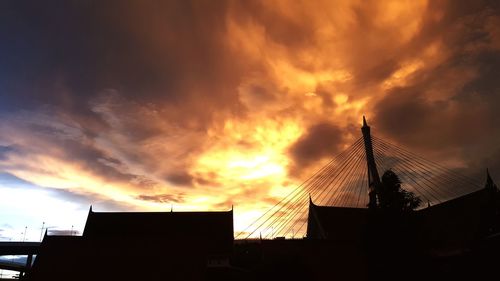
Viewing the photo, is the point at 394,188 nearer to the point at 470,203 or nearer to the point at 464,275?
the point at 464,275

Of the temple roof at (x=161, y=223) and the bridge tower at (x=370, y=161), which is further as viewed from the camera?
the temple roof at (x=161, y=223)

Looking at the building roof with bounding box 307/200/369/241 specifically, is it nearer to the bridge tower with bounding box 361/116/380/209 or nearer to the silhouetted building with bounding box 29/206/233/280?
the bridge tower with bounding box 361/116/380/209

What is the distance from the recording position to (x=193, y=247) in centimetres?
3791

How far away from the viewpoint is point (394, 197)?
28.7 metres

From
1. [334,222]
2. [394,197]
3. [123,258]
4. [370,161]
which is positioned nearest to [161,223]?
[123,258]

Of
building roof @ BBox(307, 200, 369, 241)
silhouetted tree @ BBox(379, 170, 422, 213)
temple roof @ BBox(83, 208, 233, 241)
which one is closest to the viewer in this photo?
silhouetted tree @ BBox(379, 170, 422, 213)

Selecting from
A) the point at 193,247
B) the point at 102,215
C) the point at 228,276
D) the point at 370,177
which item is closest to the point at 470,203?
the point at 370,177

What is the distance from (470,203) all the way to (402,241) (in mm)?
27785

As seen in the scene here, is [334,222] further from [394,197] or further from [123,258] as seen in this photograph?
[123,258]

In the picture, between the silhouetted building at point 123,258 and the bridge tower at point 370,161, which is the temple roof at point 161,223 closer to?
the silhouetted building at point 123,258

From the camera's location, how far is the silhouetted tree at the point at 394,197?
2848 centimetres

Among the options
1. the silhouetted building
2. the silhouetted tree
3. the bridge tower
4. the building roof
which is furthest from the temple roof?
the silhouetted tree

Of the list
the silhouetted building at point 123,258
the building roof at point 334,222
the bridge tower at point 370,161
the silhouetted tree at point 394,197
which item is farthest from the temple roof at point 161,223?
the silhouetted tree at point 394,197

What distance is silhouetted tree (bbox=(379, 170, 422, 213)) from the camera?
93.5 ft
